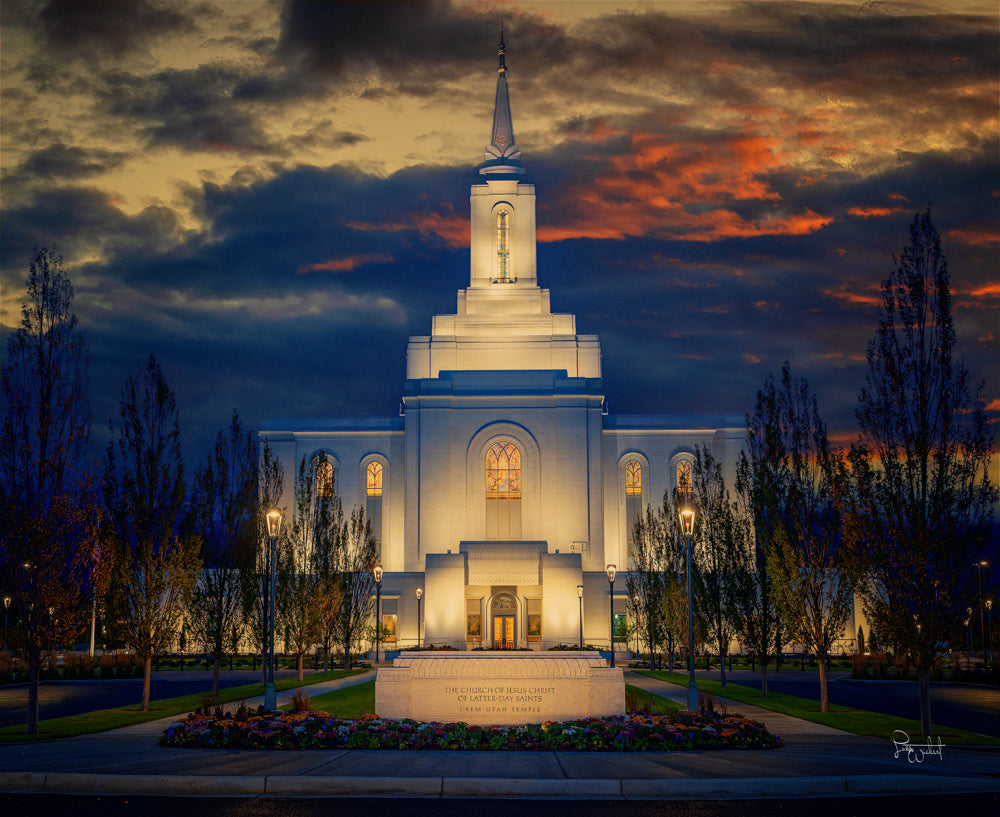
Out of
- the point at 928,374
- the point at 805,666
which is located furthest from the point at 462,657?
the point at 805,666

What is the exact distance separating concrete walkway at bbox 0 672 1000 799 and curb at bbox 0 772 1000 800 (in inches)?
0.5

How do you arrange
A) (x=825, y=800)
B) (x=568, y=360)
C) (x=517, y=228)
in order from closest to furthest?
(x=825, y=800)
(x=568, y=360)
(x=517, y=228)

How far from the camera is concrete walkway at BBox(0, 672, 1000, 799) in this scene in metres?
12.2

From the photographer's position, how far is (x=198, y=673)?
139ft

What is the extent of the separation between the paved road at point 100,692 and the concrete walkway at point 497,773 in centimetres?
976

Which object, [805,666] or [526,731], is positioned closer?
[526,731]

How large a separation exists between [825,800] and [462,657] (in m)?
8.02

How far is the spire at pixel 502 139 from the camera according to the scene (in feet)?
193

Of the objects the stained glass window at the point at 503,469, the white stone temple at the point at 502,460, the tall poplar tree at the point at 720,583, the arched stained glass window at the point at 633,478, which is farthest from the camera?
the arched stained glass window at the point at 633,478

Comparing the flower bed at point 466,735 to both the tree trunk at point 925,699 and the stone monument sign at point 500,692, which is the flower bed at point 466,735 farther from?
the tree trunk at point 925,699

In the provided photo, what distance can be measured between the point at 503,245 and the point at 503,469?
1484cm

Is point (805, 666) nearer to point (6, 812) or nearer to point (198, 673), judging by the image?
point (198, 673)

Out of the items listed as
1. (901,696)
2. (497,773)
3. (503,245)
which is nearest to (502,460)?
(503,245)
